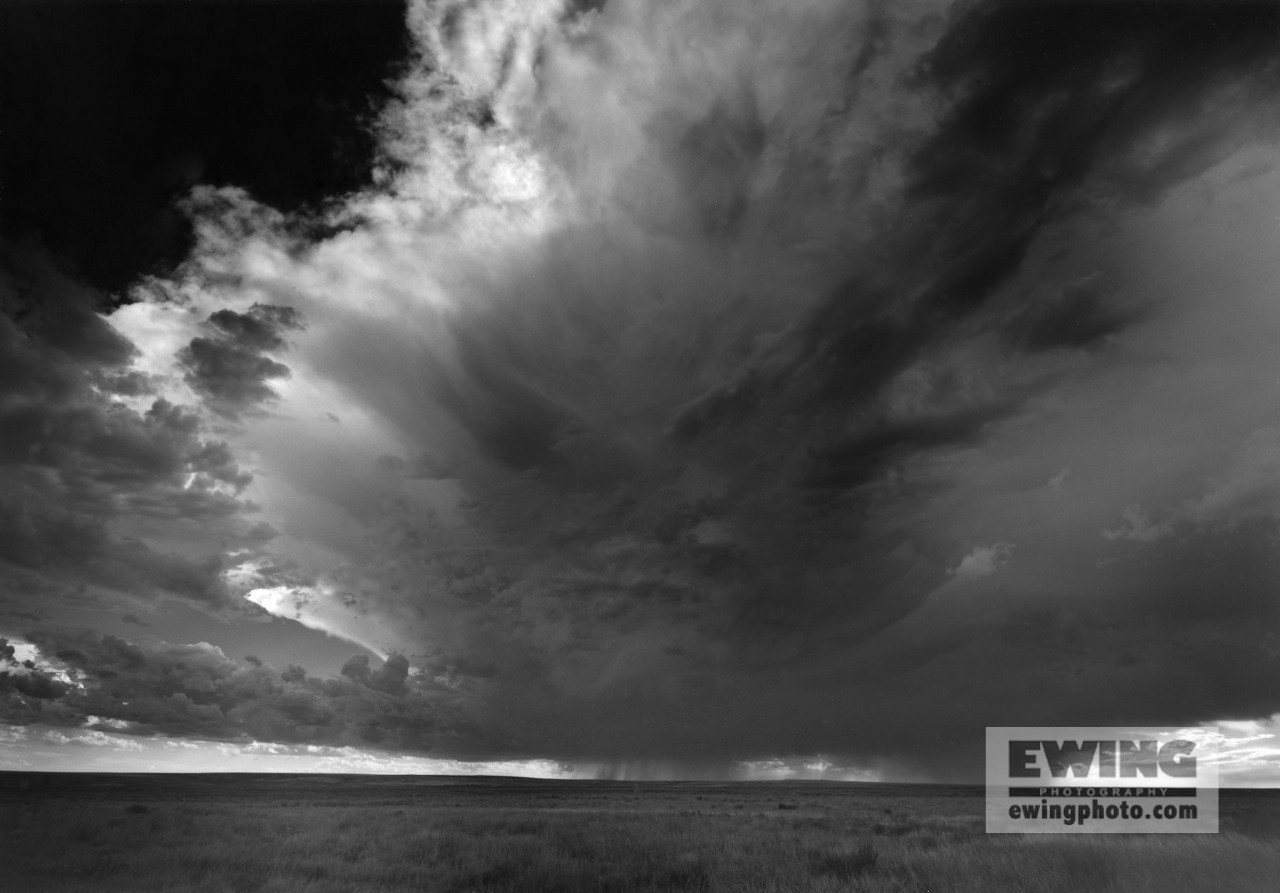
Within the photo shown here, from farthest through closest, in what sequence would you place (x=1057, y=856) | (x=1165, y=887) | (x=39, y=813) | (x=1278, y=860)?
(x=39, y=813)
(x=1057, y=856)
(x=1278, y=860)
(x=1165, y=887)

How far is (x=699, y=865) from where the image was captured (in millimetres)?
19719

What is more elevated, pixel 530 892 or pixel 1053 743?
pixel 1053 743

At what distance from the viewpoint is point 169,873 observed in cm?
1877

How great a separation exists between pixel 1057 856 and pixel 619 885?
1070 cm

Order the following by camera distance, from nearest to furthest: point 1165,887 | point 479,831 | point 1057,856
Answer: point 1165,887
point 1057,856
point 479,831

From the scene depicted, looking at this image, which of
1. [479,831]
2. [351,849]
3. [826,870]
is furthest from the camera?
[479,831]

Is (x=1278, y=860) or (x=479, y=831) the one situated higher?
(x=1278, y=860)

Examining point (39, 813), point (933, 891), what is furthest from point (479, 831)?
point (39, 813)

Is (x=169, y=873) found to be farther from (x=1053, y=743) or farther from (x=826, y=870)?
(x=1053, y=743)

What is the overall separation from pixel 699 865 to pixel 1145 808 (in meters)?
17.0

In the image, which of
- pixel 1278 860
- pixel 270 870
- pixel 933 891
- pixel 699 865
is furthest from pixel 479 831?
pixel 1278 860

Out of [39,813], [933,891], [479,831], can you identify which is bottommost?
[39,813]

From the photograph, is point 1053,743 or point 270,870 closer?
point 270,870

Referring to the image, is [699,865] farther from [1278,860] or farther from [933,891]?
[1278,860]
